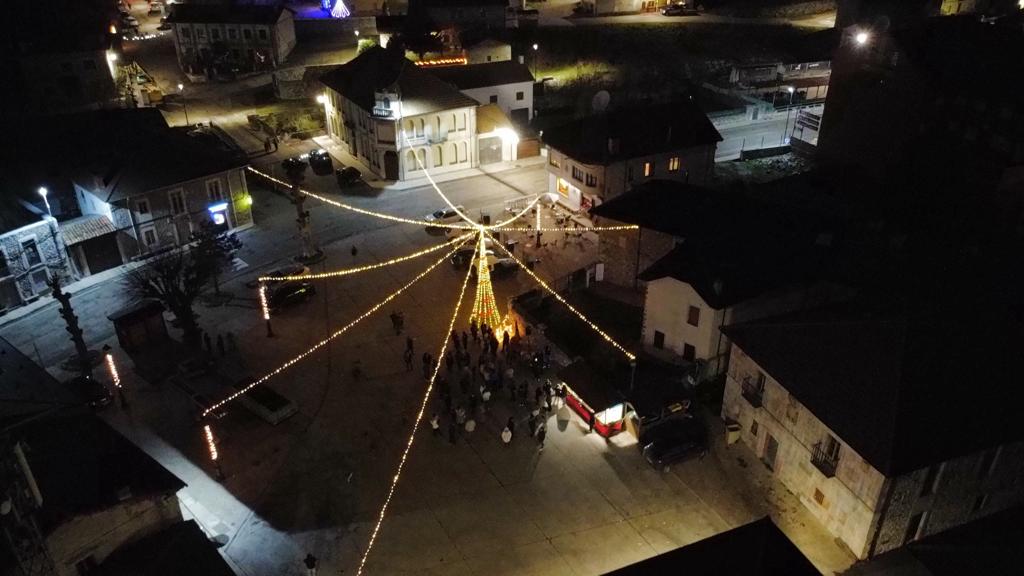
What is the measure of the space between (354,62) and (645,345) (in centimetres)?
4525

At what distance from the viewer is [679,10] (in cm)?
11038

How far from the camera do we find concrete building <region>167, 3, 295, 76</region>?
90.7 m

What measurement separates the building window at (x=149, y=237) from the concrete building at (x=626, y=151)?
29230 mm

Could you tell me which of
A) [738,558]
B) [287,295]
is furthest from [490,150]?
[738,558]

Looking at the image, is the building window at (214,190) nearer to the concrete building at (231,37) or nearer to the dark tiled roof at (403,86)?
the dark tiled roof at (403,86)

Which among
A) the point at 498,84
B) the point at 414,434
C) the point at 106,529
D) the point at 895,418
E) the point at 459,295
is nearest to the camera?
the point at 106,529

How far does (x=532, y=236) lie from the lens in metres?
54.3

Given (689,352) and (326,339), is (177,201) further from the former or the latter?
(689,352)

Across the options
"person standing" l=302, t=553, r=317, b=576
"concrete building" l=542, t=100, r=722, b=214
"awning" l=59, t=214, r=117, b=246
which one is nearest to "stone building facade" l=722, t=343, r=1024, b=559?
"person standing" l=302, t=553, r=317, b=576

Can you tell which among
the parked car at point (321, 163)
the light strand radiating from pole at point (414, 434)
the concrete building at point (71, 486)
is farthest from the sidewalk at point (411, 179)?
the concrete building at point (71, 486)

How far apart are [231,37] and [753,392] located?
81.9m

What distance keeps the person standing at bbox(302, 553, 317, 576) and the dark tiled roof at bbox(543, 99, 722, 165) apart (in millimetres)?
33955

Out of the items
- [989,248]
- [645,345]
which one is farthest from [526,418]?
[989,248]

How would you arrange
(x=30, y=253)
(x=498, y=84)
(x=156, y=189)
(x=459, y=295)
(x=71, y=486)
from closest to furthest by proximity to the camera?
(x=71, y=486), (x=30, y=253), (x=459, y=295), (x=156, y=189), (x=498, y=84)
